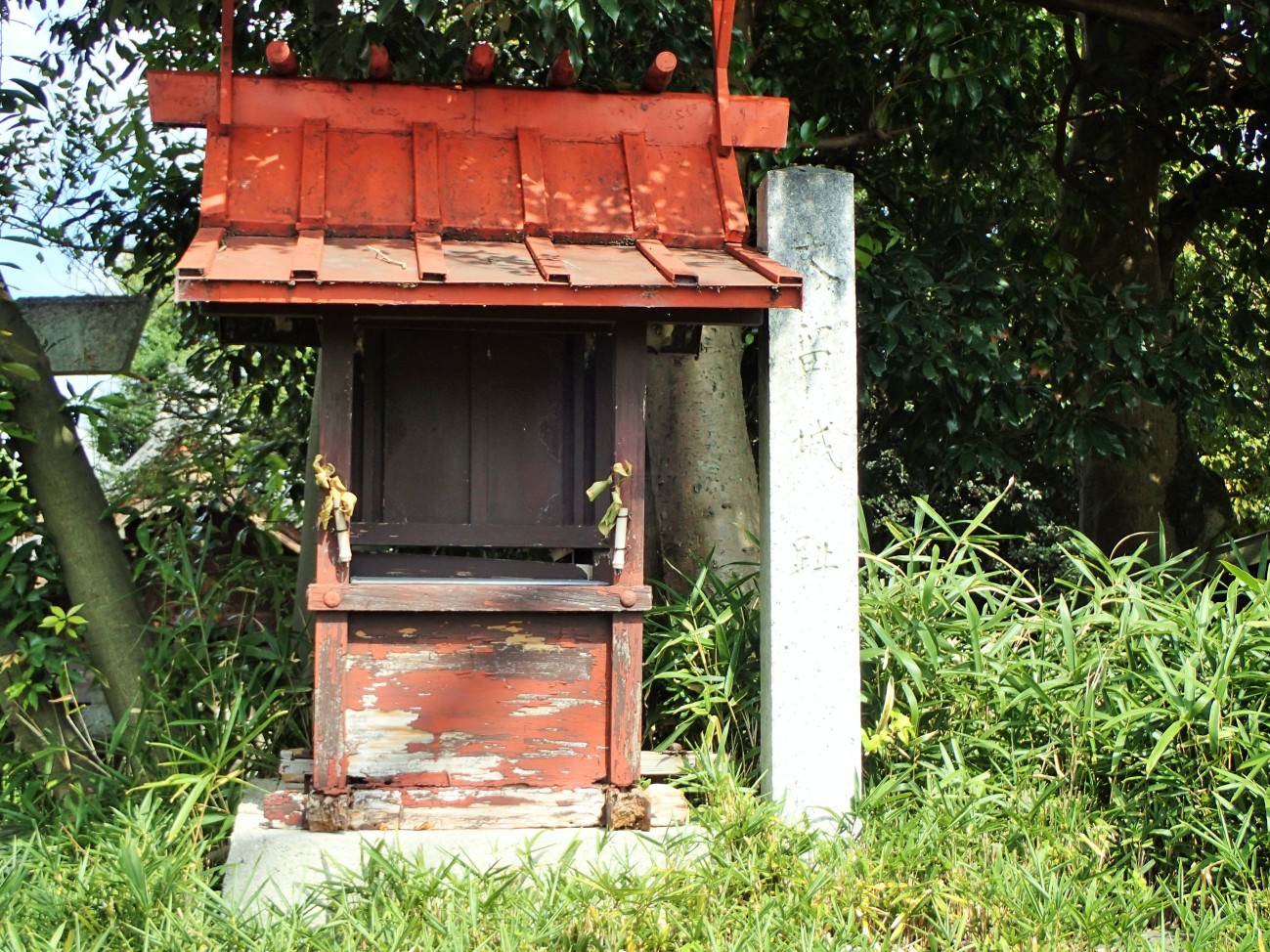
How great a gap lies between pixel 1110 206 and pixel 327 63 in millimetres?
4532

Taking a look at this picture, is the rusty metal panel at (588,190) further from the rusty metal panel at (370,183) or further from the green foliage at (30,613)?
the green foliage at (30,613)

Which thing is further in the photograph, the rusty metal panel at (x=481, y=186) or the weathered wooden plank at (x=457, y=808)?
the rusty metal panel at (x=481, y=186)

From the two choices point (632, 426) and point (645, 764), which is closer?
point (632, 426)

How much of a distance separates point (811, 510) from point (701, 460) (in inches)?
67.7

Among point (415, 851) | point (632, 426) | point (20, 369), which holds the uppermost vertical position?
point (20, 369)

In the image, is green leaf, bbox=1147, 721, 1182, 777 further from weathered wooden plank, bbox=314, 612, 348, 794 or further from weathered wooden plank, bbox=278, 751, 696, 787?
weathered wooden plank, bbox=314, 612, 348, 794

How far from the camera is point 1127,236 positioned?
7980 mm

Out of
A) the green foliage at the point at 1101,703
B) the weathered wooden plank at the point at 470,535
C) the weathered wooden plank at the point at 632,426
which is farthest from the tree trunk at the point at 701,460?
the weathered wooden plank at the point at 632,426

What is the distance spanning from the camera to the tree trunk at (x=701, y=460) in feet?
17.6

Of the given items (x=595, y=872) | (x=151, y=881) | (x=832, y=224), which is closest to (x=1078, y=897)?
(x=595, y=872)

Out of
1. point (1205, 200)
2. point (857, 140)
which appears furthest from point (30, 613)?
point (1205, 200)

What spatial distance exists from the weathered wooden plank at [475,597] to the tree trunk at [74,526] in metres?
1.61

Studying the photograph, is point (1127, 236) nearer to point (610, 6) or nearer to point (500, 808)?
point (610, 6)

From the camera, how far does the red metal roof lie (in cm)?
332
